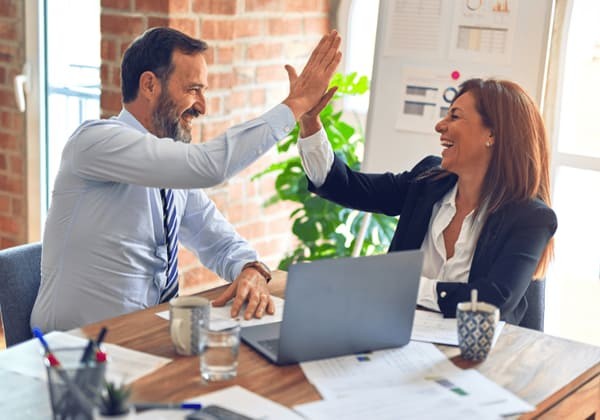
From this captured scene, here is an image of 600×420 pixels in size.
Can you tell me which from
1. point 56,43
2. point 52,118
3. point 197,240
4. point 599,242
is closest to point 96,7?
point 56,43

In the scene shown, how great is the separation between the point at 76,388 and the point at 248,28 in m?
2.45

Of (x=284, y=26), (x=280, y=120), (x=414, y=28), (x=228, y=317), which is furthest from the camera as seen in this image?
(x=284, y=26)

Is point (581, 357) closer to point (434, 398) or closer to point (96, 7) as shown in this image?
point (434, 398)

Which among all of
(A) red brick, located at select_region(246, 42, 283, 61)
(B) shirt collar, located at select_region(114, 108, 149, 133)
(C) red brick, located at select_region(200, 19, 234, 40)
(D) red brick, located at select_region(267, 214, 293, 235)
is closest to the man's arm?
(B) shirt collar, located at select_region(114, 108, 149, 133)

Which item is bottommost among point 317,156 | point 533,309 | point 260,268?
point 533,309

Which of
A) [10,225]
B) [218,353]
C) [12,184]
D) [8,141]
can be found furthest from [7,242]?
[218,353]

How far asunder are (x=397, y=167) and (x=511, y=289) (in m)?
1.16

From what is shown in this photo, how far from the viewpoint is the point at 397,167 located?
3.25 metres

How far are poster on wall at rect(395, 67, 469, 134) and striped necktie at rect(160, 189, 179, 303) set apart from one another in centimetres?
113

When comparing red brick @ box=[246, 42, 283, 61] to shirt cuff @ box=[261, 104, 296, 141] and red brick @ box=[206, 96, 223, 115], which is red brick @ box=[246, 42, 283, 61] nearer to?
red brick @ box=[206, 96, 223, 115]

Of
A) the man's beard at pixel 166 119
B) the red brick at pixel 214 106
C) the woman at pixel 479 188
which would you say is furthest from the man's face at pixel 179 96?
the red brick at pixel 214 106

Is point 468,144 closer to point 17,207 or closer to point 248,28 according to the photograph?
point 248,28

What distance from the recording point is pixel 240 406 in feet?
5.01

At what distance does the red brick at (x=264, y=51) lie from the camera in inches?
139
